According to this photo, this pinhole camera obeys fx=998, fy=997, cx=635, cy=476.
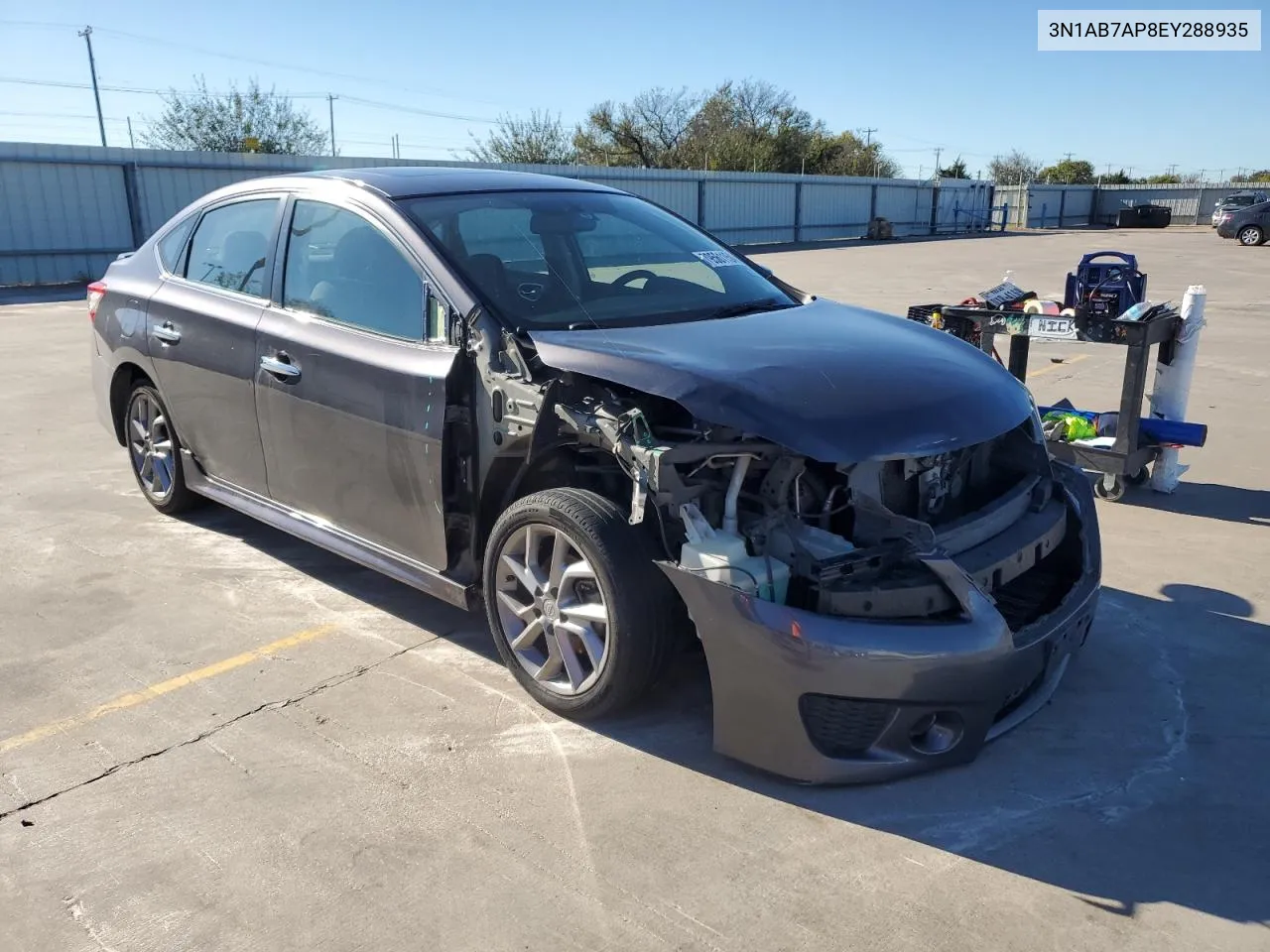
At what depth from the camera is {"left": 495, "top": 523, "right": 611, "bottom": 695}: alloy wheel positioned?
321 centimetres

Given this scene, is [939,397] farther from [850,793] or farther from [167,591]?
[167,591]

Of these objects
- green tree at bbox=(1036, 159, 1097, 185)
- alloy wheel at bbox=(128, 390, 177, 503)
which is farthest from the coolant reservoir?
green tree at bbox=(1036, 159, 1097, 185)

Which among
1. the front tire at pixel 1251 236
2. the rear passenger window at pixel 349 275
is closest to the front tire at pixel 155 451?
the rear passenger window at pixel 349 275

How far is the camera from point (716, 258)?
443 cm

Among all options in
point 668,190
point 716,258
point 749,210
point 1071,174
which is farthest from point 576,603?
point 1071,174

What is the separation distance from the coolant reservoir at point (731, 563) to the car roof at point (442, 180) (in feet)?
6.51

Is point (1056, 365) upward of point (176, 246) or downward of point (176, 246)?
downward

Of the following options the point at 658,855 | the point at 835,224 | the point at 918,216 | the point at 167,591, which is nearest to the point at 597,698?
the point at 658,855

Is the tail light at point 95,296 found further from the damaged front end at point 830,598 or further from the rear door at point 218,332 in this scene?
the damaged front end at point 830,598

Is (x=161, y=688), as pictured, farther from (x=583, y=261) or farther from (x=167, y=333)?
(x=583, y=261)

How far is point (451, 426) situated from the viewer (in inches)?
136

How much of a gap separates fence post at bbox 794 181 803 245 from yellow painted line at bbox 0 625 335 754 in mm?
35919

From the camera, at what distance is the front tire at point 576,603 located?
A: 307 centimetres

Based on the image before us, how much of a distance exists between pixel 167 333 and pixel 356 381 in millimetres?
1718
